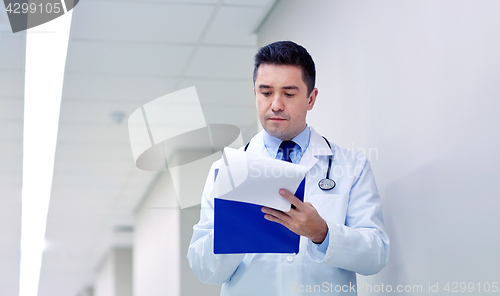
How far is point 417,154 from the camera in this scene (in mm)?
1597

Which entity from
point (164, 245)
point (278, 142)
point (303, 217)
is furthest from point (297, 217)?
point (164, 245)

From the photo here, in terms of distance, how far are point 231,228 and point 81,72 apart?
2756mm

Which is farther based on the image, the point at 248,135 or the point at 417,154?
the point at 248,135

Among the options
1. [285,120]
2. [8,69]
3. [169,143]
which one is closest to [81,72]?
[8,69]

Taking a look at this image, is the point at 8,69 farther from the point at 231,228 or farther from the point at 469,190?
the point at 469,190

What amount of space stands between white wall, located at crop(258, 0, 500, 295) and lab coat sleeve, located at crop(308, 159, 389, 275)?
0.18m

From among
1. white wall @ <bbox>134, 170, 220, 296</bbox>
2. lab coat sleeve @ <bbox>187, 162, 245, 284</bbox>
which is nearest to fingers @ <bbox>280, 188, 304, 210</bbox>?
lab coat sleeve @ <bbox>187, 162, 245, 284</bbox>

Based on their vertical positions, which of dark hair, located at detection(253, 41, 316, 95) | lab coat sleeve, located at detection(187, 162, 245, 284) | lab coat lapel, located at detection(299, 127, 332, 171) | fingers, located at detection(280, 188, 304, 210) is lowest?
lab coat sleeve, located at detection(187, 162, 245, 284)

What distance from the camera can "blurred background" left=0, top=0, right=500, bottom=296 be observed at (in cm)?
135

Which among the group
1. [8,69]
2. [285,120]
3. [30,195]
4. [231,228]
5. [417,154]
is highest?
[8,69]

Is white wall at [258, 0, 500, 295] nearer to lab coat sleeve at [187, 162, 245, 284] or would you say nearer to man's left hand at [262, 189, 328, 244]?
man's left hand at [262, 189, 328, 244]

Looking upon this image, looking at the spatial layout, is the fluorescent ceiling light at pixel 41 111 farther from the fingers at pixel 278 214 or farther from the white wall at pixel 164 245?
the fingers at pixel 278 214

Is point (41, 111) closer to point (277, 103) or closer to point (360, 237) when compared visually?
point (277, 103)

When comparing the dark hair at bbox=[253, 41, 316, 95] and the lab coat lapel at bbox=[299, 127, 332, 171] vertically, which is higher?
the dark hair at bbox=[253, 41, 316, 95]
